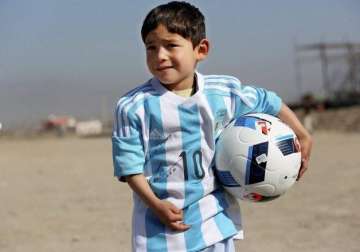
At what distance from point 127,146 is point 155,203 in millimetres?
251

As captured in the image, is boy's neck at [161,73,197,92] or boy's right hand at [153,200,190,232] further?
boy's neck at [161,73,197,92]

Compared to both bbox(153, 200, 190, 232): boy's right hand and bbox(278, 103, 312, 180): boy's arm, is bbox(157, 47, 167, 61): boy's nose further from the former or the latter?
bbox(278, 103, 312, 180): boy's arm

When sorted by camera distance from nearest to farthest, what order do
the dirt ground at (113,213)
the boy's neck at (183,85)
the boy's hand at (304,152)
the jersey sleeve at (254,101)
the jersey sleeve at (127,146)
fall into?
the jersey sleeve at (127,146), the boy's neck at (183,85), the jersey sleeve at (254,101), the boy's hand at (304,152), the dirt ground at (113,213)

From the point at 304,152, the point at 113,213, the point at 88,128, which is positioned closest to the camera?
the point at 304,152

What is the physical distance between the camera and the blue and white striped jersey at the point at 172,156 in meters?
2.97

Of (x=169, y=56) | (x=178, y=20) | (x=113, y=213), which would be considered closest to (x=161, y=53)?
(x=169, y=56)

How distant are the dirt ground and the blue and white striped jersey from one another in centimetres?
316

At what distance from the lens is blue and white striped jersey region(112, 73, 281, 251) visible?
2.97 m

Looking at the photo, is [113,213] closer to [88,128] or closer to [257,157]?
[257,157]

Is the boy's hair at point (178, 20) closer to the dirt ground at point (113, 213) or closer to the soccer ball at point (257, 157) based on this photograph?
the soccer ball at point (257, 157)

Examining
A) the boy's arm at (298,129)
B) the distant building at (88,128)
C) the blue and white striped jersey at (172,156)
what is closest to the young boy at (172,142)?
the blue and white striped jersey at (172,156)

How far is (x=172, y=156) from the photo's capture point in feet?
9.84

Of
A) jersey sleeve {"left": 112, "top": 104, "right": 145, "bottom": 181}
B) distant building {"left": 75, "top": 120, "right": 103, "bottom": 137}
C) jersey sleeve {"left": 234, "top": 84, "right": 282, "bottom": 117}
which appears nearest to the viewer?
jersey sleeve {"left": 112, "top": 104, "right": 145, "bottom": 181}

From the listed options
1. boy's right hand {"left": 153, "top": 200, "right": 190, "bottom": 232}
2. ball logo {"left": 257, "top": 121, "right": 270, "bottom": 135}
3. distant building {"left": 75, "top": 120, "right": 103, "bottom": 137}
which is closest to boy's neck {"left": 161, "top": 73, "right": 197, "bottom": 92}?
ball logo {"left": 257, "top": 121, "right": 270, "bottom": 135}
